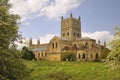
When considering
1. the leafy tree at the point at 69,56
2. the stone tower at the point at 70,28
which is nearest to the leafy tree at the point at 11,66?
the leafy tree at the point at 69,56

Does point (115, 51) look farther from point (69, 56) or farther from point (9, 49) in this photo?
point (69, 56)

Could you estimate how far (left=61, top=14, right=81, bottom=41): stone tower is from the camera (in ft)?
470

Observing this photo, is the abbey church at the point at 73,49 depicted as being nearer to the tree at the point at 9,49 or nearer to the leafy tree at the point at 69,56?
the leafy tree at the point at 69,56

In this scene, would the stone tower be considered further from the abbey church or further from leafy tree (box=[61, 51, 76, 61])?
leafy tree (box=[61, 51, 76, 61])

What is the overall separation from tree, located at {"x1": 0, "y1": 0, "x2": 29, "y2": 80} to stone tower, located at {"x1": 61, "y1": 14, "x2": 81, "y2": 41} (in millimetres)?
114886

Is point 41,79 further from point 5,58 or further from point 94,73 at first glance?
point 5,58

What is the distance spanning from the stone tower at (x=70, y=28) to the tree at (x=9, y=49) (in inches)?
4523

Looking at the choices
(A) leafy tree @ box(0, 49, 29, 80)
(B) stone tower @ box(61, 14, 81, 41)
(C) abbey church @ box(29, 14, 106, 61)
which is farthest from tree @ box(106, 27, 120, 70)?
(B) stone tower @ box(61, 14, 81, 41)

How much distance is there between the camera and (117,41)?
2898 centimetres

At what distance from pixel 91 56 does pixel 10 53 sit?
3104 inches

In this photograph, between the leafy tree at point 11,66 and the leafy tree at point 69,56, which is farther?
the leafy tree at point 69,56

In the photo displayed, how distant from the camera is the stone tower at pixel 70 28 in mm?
143212

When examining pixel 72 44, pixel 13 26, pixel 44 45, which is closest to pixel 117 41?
pixel 13 26

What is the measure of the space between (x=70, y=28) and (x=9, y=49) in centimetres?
11755
